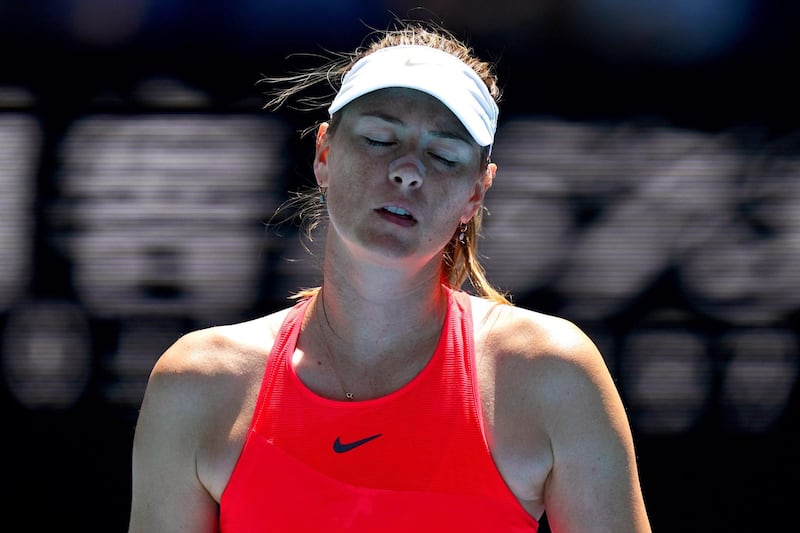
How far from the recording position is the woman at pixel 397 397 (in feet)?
4.97

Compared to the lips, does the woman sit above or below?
below

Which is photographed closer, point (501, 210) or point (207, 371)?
point (207, 371)

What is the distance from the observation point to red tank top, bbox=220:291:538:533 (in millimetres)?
1507

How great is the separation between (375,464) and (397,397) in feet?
0.35

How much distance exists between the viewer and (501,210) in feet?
11.6

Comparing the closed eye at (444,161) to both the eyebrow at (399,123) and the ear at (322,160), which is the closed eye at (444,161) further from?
the ear at (322,160)

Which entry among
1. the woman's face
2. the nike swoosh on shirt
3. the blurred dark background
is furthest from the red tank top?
the blurred dark background

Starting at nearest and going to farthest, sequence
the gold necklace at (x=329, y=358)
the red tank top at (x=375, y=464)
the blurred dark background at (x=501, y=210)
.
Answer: the red tank top at (x=375, y=464) < the gold necklace at (x=329, y=358) < the blurred dark background at (x=501, y=210)

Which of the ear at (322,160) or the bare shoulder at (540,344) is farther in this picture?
the ear at (322,160)

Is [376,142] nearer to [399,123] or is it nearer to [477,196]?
[399,123]

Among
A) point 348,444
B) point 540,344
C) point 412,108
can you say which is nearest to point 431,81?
point 412,108

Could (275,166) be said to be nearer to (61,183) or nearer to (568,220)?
(61,183)

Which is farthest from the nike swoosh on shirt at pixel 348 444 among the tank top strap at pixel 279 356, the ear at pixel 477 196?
the ear at pixel 477 196

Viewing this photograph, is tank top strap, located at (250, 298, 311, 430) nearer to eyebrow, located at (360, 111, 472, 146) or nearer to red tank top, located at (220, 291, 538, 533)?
red tank top, located at (220, 291, 538, 533)
